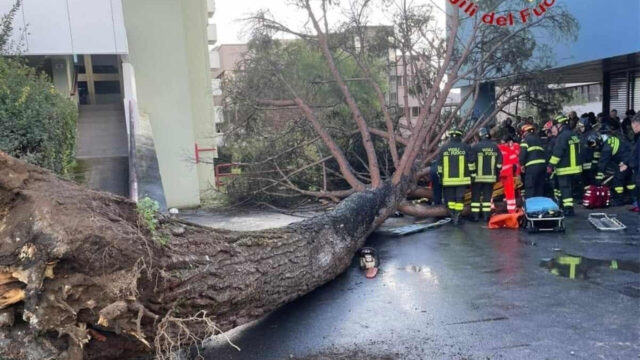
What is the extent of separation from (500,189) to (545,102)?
3.26 metres

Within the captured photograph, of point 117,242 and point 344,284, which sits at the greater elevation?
point 117,242

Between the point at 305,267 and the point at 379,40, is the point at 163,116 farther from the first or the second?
the point at 305,267

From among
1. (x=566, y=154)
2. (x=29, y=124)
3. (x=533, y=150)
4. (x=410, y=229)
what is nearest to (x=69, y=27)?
(x=29, y=124)

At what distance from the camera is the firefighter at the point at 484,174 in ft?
23.9

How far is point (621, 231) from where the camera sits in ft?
20.6

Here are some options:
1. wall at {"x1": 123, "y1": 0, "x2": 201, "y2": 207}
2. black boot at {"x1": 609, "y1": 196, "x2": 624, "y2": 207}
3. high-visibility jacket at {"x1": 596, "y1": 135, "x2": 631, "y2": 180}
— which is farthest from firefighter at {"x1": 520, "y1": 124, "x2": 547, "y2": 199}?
wall at {"x1": 123, "y1": 0, "x2": 201, "y2": 207}

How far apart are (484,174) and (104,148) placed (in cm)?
711

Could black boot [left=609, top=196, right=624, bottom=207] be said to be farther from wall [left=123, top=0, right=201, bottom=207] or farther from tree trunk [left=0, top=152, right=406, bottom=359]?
wall [left=123, top=0, right=201, bottom=207]

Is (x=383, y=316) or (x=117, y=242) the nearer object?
(x=117, y=242)

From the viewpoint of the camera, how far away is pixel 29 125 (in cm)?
520

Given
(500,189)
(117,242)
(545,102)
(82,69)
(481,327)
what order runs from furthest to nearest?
(82,69)
(545,102)
(500,189)
(481,327)
(117,242)

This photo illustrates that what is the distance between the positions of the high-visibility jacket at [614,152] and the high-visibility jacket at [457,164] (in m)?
2.41

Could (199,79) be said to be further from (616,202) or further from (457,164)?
(616,202)

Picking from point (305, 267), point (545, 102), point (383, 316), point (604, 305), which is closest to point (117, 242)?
point (305, 267)
